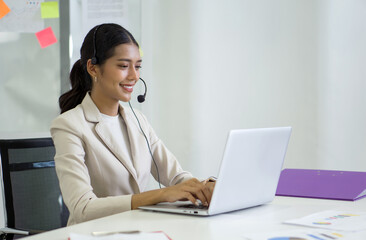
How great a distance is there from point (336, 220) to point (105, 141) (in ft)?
2.50

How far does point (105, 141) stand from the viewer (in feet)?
5.53

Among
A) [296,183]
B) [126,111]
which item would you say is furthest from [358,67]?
[126,111]

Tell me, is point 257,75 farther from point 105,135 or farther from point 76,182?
point 76,182

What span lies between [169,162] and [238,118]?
1186mm

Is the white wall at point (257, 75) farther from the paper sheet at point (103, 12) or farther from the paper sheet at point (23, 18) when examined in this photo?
the paper sheet at point (23, 18)

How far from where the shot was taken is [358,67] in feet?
9.17

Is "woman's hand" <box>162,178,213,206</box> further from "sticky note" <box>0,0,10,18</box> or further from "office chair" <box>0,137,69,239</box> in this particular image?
"sticky note" <box>0,0,10,18</box>

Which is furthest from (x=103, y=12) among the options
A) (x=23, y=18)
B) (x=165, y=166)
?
(x=165, y=166)

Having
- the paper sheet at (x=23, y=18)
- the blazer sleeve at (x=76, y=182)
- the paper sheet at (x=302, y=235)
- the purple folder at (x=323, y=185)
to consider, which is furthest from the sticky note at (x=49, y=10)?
the paper sheet at (x=302, y=235)

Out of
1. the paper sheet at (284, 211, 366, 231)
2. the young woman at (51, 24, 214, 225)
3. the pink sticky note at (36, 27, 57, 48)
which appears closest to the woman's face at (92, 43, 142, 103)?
the young woman at (51, 24, 214, 225)

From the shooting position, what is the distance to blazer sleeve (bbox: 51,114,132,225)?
145 cm

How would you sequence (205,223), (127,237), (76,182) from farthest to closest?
(76,182)
(205,223)
(127,237)

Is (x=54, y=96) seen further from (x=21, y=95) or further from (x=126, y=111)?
(x=126, y=111)

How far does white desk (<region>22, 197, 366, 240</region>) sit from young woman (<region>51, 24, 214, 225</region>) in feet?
0.49
